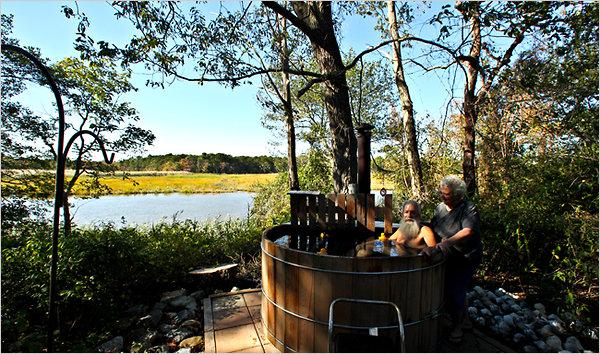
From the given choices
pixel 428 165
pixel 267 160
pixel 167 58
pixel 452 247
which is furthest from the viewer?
pixel 267 160

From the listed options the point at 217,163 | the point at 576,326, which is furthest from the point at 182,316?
the point at 217,163

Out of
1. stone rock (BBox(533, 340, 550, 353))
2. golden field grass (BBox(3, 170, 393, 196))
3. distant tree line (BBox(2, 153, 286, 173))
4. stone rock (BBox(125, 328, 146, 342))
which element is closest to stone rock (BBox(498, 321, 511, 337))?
stone rock (BBox(533, 340, 550, 353))

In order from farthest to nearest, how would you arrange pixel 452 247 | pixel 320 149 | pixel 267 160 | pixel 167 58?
pixel 267 160
pixel 320 149
pixel 167 58
pixel 452 247

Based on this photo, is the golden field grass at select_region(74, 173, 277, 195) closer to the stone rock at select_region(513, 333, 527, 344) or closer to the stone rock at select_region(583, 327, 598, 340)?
the stone rock at select_region(513, 333, 527, 344)

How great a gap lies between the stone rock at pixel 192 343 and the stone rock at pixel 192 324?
227 millimetres

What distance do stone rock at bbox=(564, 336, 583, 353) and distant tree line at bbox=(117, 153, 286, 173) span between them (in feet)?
34.5

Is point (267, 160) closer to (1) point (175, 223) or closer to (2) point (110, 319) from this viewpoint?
(1) point (175, 223)

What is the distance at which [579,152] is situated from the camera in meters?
4.05

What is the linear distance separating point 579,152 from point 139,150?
7491 millimetres

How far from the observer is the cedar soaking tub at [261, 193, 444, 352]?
239 centimetres

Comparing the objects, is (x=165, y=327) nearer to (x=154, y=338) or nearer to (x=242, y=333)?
(x=154, y=338)

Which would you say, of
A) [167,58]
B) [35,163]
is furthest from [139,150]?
[167,58]

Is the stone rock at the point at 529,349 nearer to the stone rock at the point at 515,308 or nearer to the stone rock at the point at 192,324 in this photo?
the stone rock at the point at 515,308

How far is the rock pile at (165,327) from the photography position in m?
3.08
